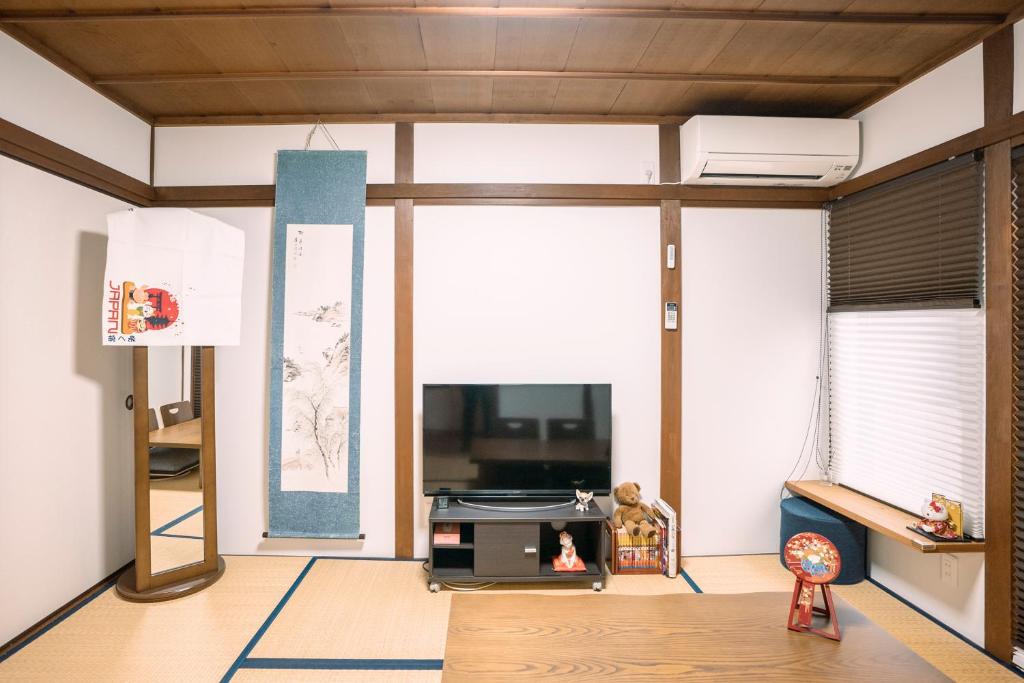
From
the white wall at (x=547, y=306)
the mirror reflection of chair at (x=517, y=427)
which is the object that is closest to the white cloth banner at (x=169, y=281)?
the white wall at (x=547, y=306)

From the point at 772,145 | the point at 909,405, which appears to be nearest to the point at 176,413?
the point at 772,145

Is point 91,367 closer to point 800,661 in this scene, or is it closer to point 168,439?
point 168,439

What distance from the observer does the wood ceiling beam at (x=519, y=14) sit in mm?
1961

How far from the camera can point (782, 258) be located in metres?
3.01

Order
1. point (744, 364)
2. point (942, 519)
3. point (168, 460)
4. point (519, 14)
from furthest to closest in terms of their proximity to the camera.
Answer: point (744, 364) → point (168, 460) → point (942, 519) → point (519, 14)

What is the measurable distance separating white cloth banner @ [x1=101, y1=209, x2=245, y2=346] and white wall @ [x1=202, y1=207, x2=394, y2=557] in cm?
39

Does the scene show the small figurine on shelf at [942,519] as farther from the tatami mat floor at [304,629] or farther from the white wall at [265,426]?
the white wall at [265,426]

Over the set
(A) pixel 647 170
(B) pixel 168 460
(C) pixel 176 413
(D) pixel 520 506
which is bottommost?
(D) pixel 520 506

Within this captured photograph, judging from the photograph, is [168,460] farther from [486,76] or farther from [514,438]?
[486,76]

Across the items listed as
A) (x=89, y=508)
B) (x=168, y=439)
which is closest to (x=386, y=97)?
(x=168, y=439)

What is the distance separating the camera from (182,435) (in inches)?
103

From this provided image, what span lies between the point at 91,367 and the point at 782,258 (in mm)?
3809

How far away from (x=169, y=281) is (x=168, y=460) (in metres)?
0.91

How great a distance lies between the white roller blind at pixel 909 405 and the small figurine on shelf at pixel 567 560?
164cm
